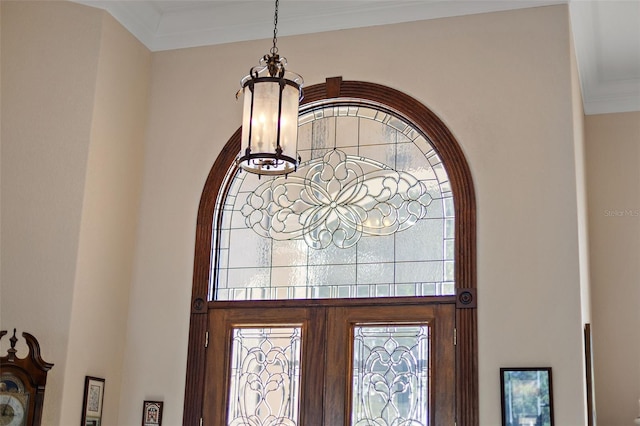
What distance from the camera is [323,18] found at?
234 inches

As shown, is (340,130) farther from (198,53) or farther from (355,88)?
(198,53)

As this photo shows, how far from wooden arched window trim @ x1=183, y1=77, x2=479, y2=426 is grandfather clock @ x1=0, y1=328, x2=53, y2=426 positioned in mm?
1015

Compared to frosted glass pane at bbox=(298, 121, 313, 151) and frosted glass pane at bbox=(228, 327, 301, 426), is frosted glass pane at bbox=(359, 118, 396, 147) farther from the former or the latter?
frosted glass pane at bbox=(228, 327, 301, 426)

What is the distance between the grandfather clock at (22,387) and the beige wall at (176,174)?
0.23 meters

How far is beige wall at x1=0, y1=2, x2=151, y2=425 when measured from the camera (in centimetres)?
530

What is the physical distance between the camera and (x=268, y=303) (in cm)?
565

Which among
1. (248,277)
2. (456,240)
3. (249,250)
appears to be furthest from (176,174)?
(456,240)

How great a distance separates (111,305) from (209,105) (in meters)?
1.59

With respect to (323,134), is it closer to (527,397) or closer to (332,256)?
(332,256)

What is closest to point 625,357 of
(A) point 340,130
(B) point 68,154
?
(A) point 340,130

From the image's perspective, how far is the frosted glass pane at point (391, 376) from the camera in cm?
518

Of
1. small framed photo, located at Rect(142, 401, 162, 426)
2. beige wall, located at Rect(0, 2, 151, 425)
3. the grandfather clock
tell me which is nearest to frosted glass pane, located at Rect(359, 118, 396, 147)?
beige wall, located at Rect(0, 2, 151, 425)

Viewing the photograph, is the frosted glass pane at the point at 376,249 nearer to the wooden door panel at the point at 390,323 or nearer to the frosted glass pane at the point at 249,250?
the wooden door panel at the point at 390,323

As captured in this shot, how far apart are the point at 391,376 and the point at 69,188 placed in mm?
2408
